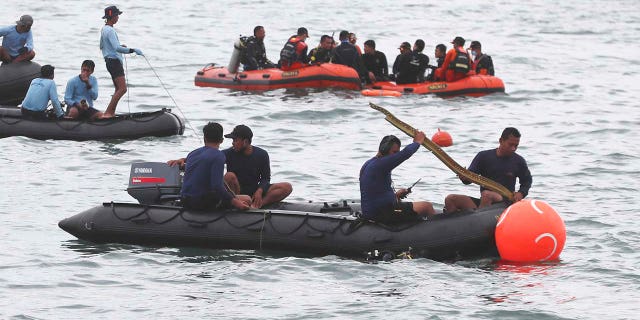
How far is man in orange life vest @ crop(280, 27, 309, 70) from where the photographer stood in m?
27.2

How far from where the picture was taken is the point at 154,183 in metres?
15.1

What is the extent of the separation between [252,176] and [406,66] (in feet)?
41.8

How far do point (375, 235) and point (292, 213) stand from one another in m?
1.02

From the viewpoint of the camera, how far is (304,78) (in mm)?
27312

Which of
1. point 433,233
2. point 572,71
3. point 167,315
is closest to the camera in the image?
point 167,315

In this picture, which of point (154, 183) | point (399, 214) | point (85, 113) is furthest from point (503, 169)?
point (85, 113)

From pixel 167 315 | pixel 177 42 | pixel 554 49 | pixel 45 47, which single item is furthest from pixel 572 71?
pixel 167 315

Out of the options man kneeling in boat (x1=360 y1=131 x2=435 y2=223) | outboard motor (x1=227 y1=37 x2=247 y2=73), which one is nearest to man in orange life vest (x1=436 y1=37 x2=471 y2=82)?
outboard motor (x1=227 y1=37 x2=247 y2=73)

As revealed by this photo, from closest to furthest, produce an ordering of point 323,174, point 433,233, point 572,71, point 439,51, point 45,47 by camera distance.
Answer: point 433,233 → point 323,174 → point 439,51 → point 572,71 → point 45,47

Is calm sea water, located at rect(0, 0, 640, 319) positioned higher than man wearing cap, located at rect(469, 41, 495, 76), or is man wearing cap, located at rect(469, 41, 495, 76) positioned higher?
man wearing cap, located at rect(469, 41, 495, 76)

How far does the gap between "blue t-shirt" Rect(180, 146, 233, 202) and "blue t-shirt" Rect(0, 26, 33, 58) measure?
9.03m

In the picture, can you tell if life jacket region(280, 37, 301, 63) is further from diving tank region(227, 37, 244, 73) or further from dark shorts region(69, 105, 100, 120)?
dark shorts region(69, 105, 100, 120)

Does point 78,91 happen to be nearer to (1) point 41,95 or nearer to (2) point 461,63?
(1) point 41,95

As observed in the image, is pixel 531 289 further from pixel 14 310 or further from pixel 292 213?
pixel 14 310
